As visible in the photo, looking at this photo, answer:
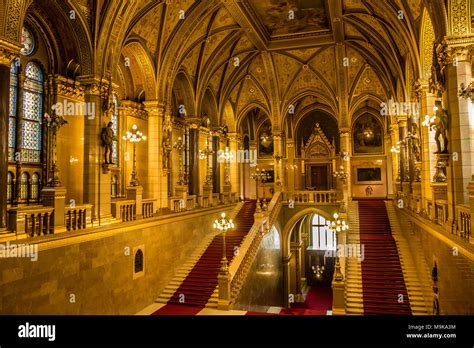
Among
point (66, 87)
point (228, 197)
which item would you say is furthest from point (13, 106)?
point (228, 197)

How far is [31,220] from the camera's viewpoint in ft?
28.6

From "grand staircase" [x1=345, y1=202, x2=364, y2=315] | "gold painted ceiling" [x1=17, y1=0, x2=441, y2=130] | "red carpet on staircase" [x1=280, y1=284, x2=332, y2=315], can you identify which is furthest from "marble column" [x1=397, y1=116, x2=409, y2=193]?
"red carpet on staircase" [x1=280, y1=284, x2=332, y2=315]

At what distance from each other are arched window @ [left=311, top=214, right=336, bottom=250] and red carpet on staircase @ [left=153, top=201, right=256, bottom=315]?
1343 centimetres

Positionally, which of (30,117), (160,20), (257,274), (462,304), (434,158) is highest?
(160,20)

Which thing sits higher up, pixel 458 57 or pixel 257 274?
pixel 458 57

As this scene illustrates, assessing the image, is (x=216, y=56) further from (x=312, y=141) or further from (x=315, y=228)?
(x=315, y=228)

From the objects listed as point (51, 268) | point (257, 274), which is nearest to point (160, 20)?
point (51, 268)

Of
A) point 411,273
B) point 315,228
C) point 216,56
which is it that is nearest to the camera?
point 411,273

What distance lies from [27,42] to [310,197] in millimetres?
15487

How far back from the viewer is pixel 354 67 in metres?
20.9

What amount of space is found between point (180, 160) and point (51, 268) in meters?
11.8

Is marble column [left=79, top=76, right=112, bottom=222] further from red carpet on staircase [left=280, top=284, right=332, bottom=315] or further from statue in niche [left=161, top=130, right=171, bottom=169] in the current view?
red carpet on staircase [left=280, top=284, right=332, bottom=315]

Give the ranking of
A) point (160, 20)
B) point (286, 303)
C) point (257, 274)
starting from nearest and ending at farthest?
point (160, 20), point (257, 274), point (286, 303)

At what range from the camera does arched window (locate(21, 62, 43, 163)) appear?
1174cm
